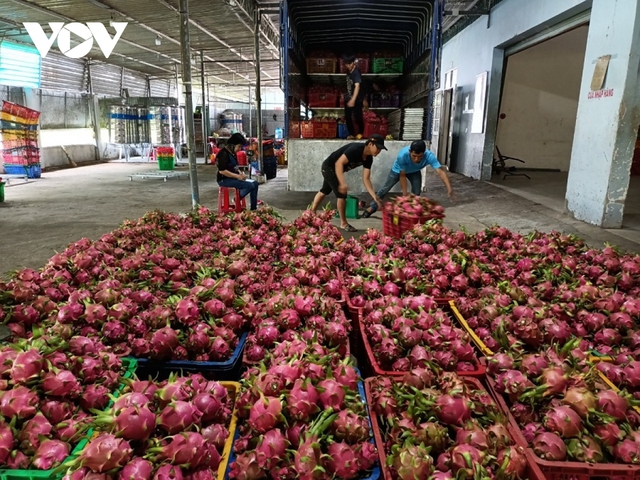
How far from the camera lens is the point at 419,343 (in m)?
2.03

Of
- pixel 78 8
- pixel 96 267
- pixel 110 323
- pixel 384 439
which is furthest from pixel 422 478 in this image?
pixel 78 8

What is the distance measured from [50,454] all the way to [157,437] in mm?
332

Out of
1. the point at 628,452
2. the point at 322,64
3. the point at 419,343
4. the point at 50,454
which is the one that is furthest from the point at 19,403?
the point at 322,64

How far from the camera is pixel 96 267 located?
2830mm

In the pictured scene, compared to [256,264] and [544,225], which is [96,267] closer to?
[256,264]

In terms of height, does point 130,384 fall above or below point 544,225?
above

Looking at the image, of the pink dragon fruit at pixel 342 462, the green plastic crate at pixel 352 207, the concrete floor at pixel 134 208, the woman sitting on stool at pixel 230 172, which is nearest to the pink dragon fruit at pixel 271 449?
the pink dragon fruit at pixel 342 462

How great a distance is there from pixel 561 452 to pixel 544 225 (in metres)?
6.28

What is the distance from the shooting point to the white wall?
13609 millimetres

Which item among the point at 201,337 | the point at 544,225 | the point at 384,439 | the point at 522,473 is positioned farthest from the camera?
the point at 544,225

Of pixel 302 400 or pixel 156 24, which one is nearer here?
pixel 302 400

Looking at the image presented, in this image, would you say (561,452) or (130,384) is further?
(130,384)

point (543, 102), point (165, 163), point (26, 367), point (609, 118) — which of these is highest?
point (543, 102)

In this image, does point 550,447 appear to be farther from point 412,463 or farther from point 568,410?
→ point 412,463
